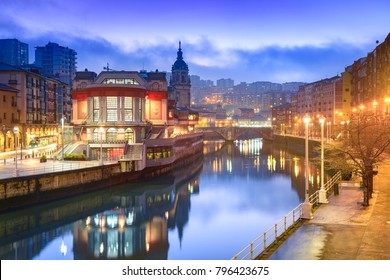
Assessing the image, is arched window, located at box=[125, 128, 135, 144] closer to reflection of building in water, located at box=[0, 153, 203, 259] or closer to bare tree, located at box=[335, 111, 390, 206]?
reflection of building in water, located at box=[0, 153, 203, 259]

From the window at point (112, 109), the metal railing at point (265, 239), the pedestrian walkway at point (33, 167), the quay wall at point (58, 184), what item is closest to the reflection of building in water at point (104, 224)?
the quay wall at point (58, 184)

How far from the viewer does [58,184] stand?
2105 inches

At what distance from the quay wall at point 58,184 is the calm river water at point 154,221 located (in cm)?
128

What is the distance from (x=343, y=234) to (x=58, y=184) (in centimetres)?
3623

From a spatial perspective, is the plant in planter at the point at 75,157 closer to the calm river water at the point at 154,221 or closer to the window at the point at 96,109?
the calm river water at the point at 154,221

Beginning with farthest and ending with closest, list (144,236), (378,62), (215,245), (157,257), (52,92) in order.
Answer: (52,92) → (378,62) → (144,236) → (215,245) → (157,257)

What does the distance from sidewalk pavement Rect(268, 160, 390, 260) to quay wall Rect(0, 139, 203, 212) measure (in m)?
30.6

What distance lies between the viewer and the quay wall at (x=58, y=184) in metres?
46.8

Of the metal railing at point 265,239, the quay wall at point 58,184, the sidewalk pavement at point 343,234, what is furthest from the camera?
the quay wall at point 58,184

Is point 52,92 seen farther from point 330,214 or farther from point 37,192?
point 330,214

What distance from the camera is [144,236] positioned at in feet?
134

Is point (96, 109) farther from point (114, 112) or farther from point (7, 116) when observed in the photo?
point (7, 116)

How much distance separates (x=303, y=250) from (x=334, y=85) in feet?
474
